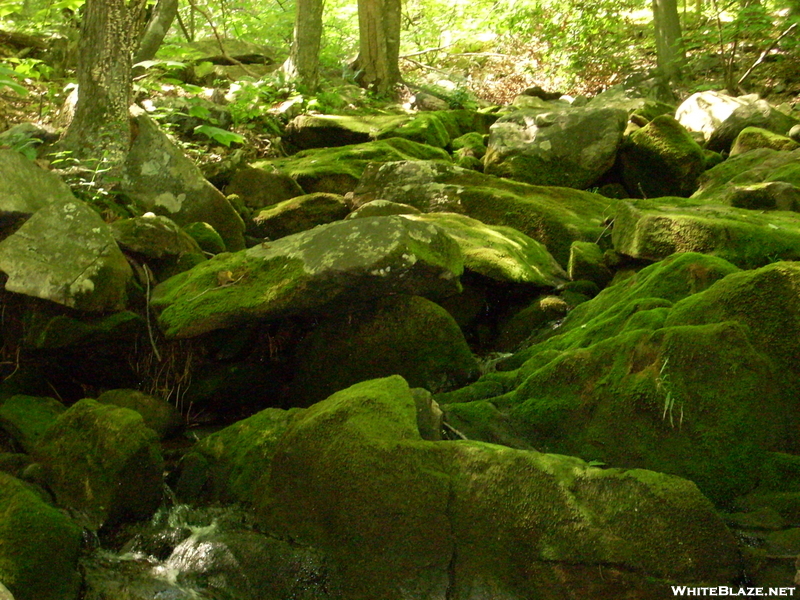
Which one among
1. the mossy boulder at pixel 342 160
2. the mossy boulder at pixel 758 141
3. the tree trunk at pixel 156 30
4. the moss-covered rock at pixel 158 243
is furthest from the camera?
the tree trunk at pixel 156 30

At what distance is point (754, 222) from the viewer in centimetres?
582


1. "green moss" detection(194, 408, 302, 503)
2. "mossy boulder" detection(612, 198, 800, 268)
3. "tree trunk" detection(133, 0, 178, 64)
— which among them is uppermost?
"tree trunk" detection(133, 0, 178, 64)

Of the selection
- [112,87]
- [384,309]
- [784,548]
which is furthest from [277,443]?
[112,87]

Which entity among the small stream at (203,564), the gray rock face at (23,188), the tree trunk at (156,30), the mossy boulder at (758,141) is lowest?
the small stream at (203,564)

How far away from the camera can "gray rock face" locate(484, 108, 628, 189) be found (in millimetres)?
9398

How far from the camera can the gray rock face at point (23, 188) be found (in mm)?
5145

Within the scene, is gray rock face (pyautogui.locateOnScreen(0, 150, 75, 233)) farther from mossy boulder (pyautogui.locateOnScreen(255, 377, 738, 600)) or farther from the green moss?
mossy boulder (pyautogui.locateOnScreen(255, 377, 738, 600))

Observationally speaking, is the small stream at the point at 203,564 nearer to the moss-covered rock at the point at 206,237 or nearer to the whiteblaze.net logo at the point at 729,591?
the whiteblaze.net logo at the point at 729,591

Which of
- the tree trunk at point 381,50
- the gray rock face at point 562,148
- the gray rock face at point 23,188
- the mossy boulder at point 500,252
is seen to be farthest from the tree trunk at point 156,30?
the gray rock face at point 23,188

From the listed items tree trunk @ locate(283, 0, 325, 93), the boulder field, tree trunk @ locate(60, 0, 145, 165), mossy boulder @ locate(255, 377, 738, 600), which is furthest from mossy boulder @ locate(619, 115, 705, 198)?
mossy boulder @ locate(255, 377, 738, 600)

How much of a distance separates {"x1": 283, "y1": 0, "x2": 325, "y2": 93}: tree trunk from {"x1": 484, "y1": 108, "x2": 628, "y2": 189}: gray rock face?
4.74 meters

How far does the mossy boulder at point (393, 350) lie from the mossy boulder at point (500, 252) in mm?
893

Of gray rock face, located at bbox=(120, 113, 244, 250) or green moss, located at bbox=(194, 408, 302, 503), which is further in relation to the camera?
gray rock face, located at bbox=(120, 113, 244, 250)

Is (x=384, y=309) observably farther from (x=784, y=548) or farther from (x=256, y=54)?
(x=256, y=54)
